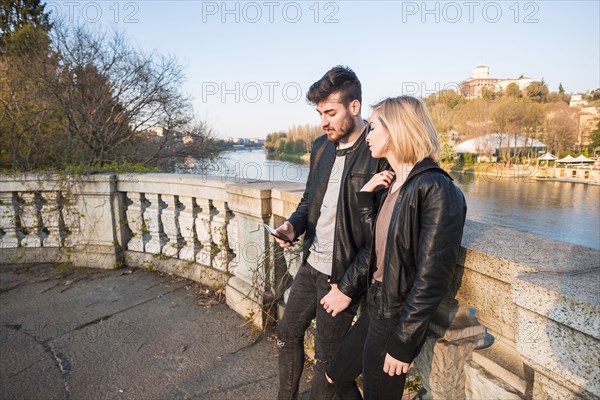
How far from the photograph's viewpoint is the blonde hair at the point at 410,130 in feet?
4.79

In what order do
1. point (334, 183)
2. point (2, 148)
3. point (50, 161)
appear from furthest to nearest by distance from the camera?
1. point (50, 161)
2. point (2, 148)
3. point (334, 183)

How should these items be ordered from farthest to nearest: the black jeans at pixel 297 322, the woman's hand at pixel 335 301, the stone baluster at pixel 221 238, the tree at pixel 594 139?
the tree at pixel 594 139, the stone baluster at pixel 221 238, the black jeans at pixel 297 322, the woman's hand at pixel 335 301

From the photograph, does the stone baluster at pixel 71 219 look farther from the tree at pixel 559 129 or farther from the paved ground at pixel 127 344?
the tree at pixel 559 129

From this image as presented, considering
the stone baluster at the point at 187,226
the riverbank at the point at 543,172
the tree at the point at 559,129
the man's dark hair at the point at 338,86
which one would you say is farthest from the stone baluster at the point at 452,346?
the tree at the point at 559,129

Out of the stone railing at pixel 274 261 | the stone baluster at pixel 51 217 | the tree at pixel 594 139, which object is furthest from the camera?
the tree at pixel 594 139

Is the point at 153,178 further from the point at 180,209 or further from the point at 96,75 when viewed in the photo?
the point at 96,75

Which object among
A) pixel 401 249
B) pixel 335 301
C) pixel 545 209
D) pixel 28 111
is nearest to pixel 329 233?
pixel 335 301

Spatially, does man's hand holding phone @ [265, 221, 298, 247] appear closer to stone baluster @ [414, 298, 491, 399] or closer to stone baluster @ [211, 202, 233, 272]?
stone baluster @ [414, 298, 491, 399]

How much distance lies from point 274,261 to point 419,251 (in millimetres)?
1897

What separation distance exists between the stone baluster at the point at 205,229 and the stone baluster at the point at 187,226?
7 cm

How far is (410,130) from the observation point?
148cm

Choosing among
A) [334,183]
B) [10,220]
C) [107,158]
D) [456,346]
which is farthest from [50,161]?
[456,346]

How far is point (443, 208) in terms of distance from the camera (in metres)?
1.28

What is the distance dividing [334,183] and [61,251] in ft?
14.1
